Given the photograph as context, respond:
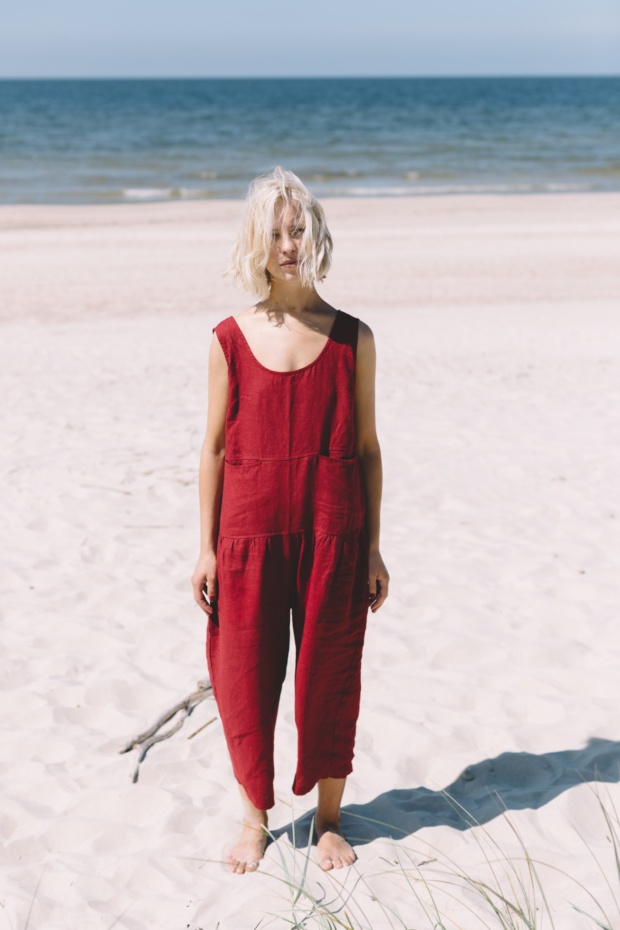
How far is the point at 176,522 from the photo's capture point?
562 centimetres

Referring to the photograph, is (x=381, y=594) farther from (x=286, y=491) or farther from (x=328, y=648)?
(x=286, y=491)

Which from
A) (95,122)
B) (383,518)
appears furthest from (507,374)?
(95,122)

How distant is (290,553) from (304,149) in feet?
119

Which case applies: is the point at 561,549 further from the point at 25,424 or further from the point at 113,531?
the point at 25,424

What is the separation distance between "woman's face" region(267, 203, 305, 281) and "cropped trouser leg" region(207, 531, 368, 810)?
2.32ft

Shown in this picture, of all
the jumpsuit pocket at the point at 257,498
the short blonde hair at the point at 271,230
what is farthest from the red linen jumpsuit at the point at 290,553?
the short blonde hair at the point at 271,230

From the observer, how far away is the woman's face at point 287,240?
8.00ft

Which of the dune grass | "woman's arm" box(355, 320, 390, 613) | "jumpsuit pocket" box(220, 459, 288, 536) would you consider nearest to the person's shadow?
the dune grass

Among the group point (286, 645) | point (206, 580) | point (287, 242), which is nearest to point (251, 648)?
point (286, 645)

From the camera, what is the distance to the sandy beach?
110 inches

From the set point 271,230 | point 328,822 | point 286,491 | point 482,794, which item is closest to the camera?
point 271,230

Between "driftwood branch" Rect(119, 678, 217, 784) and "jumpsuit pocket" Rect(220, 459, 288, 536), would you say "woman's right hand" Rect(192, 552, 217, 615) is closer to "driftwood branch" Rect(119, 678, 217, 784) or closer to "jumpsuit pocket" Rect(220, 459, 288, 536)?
"jumpsuit pocket" Rect(220, 459, 288, 536)

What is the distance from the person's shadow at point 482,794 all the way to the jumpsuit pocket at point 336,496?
98 cm

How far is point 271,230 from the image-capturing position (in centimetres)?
244
